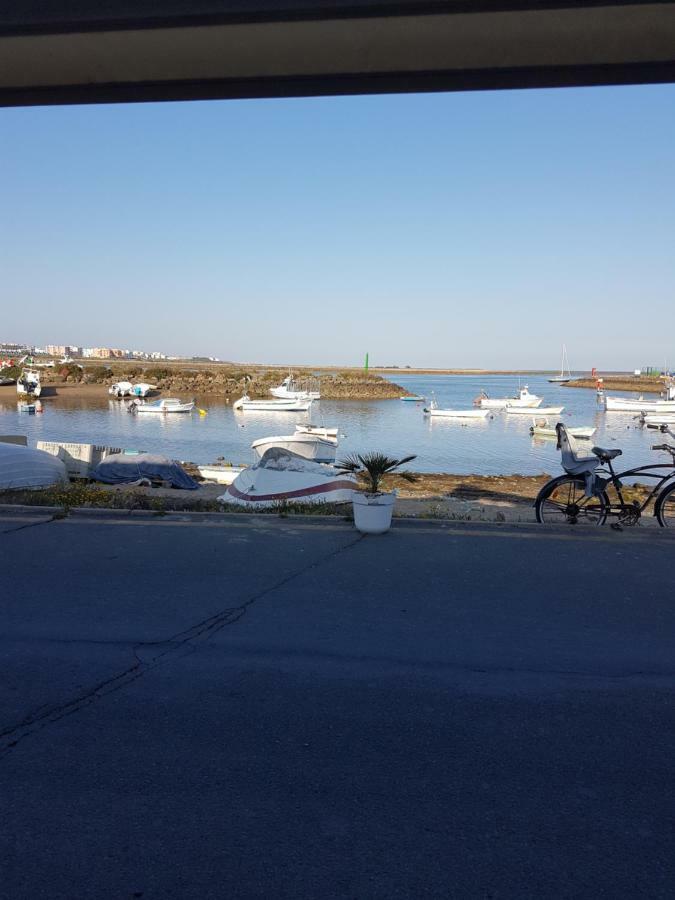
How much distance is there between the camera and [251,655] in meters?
4.66

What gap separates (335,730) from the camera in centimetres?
370

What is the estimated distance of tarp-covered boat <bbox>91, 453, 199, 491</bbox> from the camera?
24812 millimetres

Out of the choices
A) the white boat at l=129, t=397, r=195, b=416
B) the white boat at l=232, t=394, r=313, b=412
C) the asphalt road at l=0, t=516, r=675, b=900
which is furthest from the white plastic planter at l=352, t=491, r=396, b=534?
the white boat at l=232, t=394, r=313, b=412

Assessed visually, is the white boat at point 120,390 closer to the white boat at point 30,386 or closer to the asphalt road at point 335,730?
the white boat at point 30,386

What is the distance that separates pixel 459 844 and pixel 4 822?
1.89m

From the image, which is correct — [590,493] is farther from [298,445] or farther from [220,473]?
[220,473]

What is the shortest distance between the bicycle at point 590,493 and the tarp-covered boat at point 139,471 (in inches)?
691

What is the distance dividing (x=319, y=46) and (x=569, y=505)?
586cm

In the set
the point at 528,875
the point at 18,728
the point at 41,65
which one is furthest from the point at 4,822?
the point at 41,65

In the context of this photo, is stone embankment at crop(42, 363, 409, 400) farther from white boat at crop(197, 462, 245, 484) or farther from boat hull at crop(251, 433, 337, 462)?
boat hull at crop(251, 433, 337, 462)

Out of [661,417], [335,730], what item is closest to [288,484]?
[335,730]

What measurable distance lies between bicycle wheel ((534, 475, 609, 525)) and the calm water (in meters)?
25.1

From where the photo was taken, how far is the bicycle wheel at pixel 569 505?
28.1ft

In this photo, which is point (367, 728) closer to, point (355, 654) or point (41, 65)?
point (355, 654)
